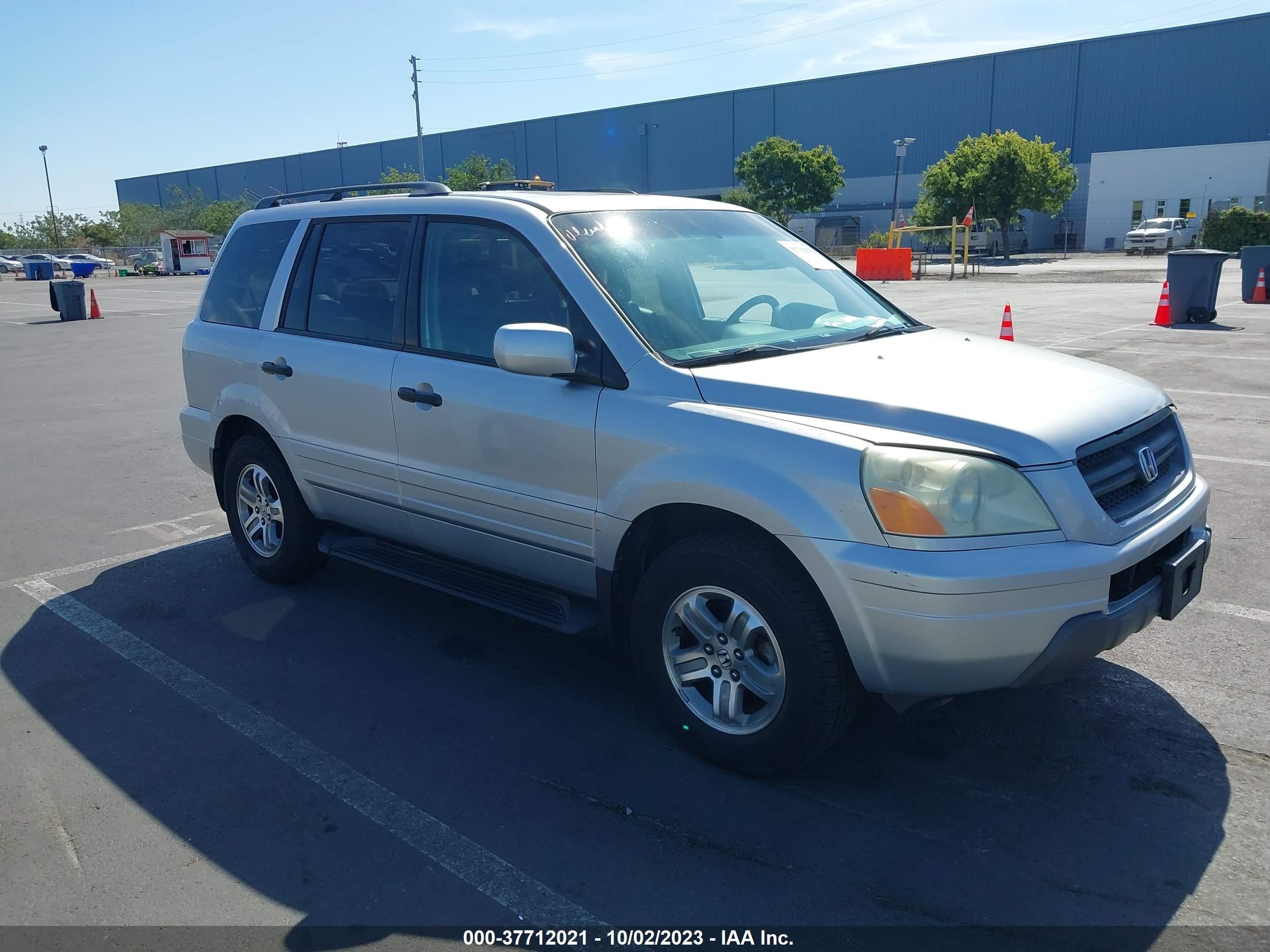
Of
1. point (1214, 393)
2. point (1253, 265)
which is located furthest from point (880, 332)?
point (1253, 265)

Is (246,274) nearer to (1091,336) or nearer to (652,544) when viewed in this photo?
(652,544)

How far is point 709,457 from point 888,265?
104 feet

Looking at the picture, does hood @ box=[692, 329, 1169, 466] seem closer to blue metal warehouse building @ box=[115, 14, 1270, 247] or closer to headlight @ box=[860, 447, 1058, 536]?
headlight @ box=[860, 447, 1058, 536]

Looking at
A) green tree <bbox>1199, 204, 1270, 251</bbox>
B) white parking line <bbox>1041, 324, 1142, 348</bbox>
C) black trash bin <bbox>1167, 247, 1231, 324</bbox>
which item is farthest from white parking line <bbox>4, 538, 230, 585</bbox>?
green tree <bbox>1199, 204, 1270, 251</bbox>

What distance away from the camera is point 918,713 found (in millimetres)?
3146

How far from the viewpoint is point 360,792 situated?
133 inches

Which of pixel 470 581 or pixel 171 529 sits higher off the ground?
pixel 470 581

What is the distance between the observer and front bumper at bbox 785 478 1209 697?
9.23ft

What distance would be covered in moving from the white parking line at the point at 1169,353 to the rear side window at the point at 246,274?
10.2m

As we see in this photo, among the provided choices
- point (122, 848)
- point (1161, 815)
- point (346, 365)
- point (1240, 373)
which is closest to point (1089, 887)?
point (1161, 815)

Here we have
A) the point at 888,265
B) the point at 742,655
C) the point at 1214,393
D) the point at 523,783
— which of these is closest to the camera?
Result: the point at 742,655

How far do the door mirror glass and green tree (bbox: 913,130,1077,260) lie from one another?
47473 millimetres

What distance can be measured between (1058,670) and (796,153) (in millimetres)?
60259

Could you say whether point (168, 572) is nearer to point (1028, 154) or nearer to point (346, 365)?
point (346, 365)
